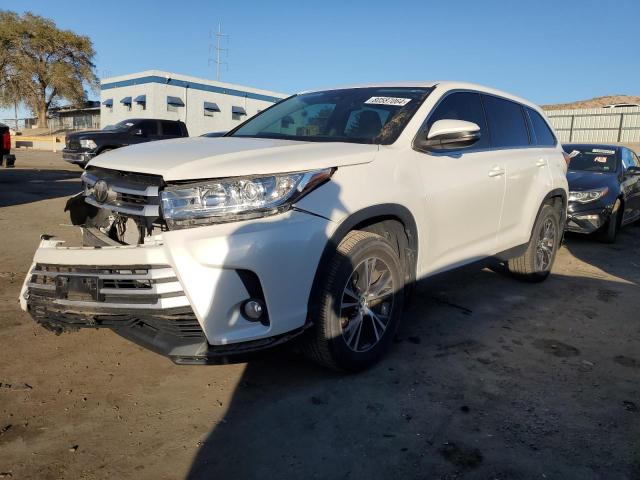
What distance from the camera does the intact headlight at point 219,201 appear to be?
8.13 ft

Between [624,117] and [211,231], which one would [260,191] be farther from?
[624,117]

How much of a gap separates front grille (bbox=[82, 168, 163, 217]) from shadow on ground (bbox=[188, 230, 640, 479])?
96 cm

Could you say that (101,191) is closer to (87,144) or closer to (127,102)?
(87,144)

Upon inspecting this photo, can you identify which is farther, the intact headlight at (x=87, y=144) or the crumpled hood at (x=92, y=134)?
the crumpled hood at (x=92, y=134)

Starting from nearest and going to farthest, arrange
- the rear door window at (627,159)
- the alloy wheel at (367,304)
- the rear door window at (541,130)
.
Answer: the alloy wheel at (367,304) → the rear door window at (541,130) → the rear door window at (627,159)

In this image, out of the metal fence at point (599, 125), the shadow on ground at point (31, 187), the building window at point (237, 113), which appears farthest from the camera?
the building window at point (237, 113)

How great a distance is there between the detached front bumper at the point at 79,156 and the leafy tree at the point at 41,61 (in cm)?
3670

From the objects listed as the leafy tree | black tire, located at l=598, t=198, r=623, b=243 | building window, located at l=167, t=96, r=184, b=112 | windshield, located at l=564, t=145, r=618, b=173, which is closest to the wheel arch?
black tire, located at l=598, t=198, r=623, b=243

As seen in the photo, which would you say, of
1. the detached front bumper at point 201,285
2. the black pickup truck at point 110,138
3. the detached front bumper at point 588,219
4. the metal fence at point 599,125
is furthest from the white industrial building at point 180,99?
the detached front bumper at point 201,285

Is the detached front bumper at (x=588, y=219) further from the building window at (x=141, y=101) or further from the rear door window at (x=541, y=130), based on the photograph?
the building window at (x=141, y=101)

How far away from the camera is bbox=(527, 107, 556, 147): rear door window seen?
5.24 m

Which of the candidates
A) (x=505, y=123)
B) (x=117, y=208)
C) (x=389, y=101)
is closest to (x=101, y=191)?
(x=117, y=208)

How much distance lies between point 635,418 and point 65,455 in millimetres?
2886

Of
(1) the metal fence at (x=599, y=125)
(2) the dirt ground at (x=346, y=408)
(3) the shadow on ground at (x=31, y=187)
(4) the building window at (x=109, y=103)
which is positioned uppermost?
(4) the building window at (x=109, y=103)
